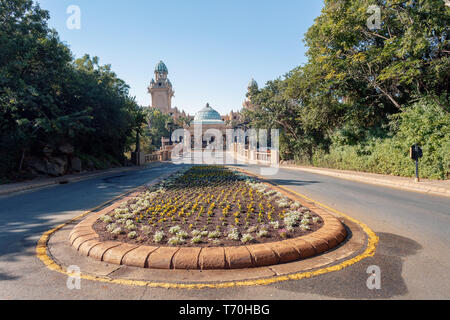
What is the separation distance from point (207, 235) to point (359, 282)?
2.15m

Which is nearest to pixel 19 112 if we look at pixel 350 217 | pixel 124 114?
pixel 124 114

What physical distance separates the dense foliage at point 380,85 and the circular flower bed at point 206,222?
10.2 metres

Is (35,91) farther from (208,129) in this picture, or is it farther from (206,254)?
(208,129)

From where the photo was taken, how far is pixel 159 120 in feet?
224

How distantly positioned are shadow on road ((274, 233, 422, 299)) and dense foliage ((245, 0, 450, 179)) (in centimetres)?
1092

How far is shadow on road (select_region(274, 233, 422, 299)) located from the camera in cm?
284

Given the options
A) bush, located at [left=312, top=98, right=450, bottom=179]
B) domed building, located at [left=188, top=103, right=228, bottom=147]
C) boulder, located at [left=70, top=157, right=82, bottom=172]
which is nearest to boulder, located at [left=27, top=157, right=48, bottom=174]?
boulder, located at [left=70, top=157, right=82, bottom=172]

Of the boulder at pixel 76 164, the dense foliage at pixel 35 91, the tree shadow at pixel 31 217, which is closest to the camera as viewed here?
the tree shadow at pixel 31 217

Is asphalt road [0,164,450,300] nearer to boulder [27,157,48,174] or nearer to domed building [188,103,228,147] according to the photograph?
boulder [27,157,48,174]

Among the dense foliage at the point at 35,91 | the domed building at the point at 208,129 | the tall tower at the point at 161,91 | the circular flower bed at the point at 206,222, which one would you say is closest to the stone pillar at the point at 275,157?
the dense foliage at the point at 35,91

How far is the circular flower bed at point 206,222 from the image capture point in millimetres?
4197

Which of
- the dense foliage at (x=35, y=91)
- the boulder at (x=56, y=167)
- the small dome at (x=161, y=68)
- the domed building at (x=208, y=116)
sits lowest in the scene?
the boulder at (x=56, y=167)

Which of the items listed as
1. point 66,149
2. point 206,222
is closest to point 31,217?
point 206,222

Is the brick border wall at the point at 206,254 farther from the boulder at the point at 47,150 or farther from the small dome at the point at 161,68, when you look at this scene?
the small dome at the point at 161,68
